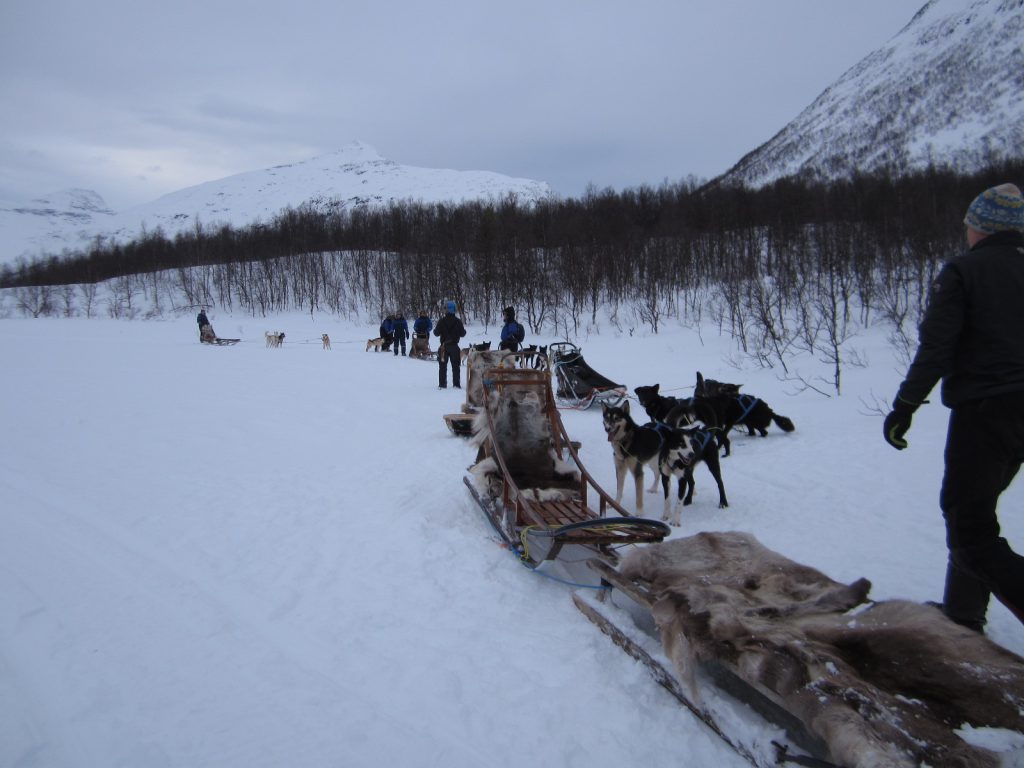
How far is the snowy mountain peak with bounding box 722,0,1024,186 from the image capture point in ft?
132

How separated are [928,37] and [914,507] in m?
88.6

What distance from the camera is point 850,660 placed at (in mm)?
2012

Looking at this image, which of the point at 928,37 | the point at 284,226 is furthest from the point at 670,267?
the point at 928,37

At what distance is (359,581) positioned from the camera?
3637mm

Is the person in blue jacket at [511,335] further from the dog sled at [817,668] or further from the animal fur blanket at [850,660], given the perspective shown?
the animal fur blanket at [850,660]

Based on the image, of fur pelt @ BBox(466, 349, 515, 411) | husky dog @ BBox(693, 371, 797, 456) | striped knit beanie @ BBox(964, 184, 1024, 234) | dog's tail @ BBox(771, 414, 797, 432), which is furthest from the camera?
fur pelt @ BBox(466, 349, 515, 411)

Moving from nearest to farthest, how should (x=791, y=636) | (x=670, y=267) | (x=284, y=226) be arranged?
(x=791, y=636) < (x=670, y=267) < (x=284, y=226)

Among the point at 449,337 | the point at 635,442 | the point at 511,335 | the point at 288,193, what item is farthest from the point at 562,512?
the point at 288,193

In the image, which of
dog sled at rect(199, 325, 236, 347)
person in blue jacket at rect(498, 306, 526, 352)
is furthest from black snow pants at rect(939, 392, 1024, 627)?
dog sled at rect(199, 325, 236, 347)

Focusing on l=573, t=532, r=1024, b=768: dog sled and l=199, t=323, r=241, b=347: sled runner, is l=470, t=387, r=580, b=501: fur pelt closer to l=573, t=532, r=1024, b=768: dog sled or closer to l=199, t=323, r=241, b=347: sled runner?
l=573, t=532, r=1024, b=768: dog sled

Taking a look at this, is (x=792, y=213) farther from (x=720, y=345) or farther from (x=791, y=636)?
(x=791, y=636)

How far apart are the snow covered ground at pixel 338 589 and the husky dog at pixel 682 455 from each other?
0.87 feet

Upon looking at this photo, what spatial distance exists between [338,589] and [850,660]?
2688 millimetres

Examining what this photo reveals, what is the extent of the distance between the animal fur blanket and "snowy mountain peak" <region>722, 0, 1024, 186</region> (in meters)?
39.4
